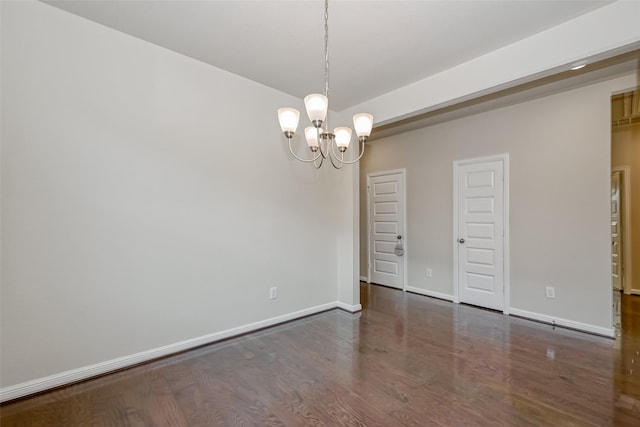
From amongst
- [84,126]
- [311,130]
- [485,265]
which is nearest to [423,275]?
[485,265]

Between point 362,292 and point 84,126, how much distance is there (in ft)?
14.1

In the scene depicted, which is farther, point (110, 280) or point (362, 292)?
point (362, 292)

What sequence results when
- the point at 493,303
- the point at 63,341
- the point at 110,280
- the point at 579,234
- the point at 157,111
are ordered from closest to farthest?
the point at 63,341
the point at 110,280
the point at 157,111
the point at 579,234
the point at 493,303

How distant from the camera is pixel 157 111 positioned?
2.62m

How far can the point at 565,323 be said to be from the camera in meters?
3.41

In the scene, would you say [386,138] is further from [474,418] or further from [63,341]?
[63,341]

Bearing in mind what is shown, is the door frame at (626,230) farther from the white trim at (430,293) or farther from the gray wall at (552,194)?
the white trim at (430,293)

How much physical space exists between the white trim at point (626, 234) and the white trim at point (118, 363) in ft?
17.8

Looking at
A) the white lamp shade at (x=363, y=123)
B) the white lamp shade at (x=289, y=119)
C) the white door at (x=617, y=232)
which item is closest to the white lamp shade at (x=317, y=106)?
the white lamp shade at (x=289, y=119)

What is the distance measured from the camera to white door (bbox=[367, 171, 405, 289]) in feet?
16.9

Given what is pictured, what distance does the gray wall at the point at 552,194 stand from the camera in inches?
127

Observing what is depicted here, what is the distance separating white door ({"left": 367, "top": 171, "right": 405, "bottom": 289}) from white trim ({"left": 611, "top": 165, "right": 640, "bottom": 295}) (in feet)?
11.3

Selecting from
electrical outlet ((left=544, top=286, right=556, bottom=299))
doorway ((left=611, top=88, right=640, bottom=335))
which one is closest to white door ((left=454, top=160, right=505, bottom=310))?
electrical outlet ((left=544, top=286, right=556, bottom=299))

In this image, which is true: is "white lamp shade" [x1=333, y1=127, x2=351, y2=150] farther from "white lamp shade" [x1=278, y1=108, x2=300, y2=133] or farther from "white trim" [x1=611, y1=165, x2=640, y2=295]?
"white trim" [x1=611, y1=165, x2=640, y2=295]
